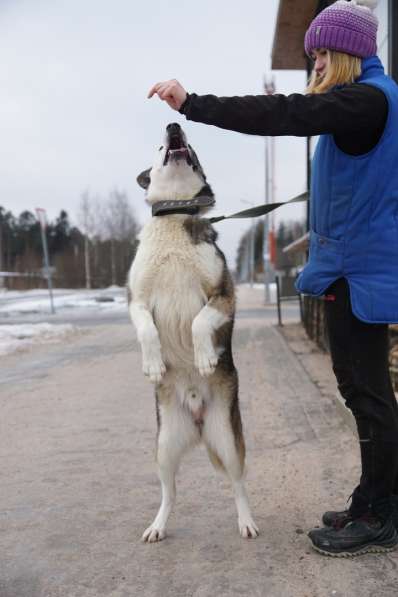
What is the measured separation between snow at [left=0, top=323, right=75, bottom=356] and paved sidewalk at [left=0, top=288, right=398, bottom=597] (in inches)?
164

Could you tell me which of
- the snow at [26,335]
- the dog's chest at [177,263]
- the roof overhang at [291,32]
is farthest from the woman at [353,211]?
the snow at [26,335]

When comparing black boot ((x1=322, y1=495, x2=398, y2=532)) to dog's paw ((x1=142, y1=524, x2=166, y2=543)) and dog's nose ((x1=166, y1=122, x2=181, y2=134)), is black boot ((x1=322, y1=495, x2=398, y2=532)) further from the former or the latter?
dog's nose ((x1=166, y1=122, x2=181, y2=134))

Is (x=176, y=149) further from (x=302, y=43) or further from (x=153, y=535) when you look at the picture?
(x=302, y=43)

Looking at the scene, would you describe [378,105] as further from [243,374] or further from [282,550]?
[243,374]

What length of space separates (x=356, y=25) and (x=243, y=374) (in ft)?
18.5

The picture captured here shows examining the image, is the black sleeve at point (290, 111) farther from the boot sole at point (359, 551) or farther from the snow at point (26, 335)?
the snow at point (26, 335)

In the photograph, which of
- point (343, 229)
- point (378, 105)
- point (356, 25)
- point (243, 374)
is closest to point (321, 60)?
point (356, 25)

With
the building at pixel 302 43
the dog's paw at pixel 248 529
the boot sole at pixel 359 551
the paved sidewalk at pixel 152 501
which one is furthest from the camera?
the building at pixel 302 43

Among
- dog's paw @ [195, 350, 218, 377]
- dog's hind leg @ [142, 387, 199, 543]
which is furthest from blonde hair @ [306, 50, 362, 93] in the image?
dog's hind leg @ [142, 387, 199, 543]

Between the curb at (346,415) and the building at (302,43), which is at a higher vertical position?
the building at (302,43)

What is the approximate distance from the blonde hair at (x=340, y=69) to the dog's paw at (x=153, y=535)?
2.23 metres

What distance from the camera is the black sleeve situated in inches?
83.3

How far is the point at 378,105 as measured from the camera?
2189 mm

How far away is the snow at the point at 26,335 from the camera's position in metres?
10.8
